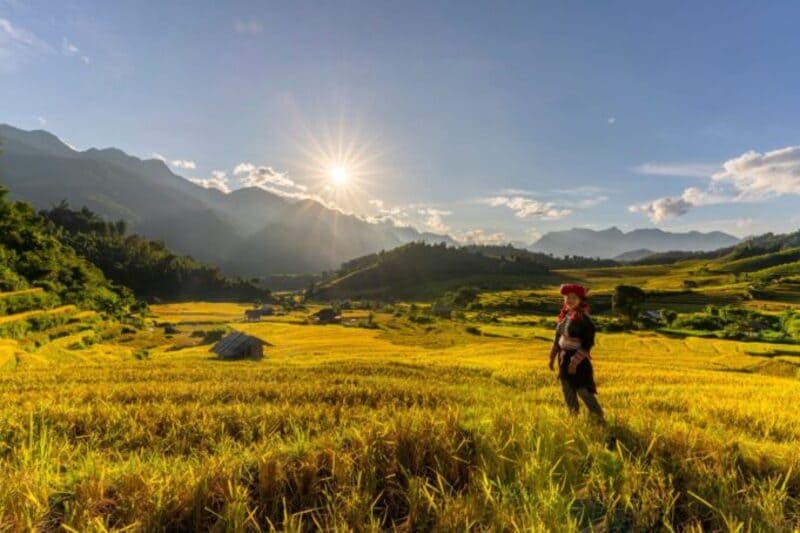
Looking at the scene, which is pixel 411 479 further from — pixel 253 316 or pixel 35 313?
pixel 253 316

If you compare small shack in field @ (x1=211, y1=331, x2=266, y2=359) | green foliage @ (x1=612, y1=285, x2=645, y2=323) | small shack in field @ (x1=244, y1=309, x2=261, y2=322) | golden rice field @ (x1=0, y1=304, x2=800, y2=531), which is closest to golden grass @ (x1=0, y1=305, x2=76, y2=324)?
small shack in field @ (x1=211, y1=331, x2=266, y2=359)

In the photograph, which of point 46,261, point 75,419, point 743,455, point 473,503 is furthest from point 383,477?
point 46,261

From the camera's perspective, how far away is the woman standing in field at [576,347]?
771 cm

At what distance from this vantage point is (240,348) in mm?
37312

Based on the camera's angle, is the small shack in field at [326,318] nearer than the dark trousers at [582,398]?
No

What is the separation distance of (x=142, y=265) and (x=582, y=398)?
178530 millimetres

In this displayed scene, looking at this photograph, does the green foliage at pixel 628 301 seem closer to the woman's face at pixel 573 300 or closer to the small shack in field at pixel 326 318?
the small shack in field at pixel 326 318

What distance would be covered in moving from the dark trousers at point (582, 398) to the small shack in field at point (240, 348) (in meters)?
33.5

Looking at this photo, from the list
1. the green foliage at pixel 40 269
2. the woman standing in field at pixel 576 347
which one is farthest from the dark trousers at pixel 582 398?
the green foliage at pixel 40 269

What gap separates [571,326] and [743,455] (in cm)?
320

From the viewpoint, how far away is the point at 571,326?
784cm

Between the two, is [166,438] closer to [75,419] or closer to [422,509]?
[75,419]

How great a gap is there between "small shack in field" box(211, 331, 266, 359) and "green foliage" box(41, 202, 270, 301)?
127353mm

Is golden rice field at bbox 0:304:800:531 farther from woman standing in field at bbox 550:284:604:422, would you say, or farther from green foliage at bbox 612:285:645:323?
green foliage at bbox 612:285:645:323
